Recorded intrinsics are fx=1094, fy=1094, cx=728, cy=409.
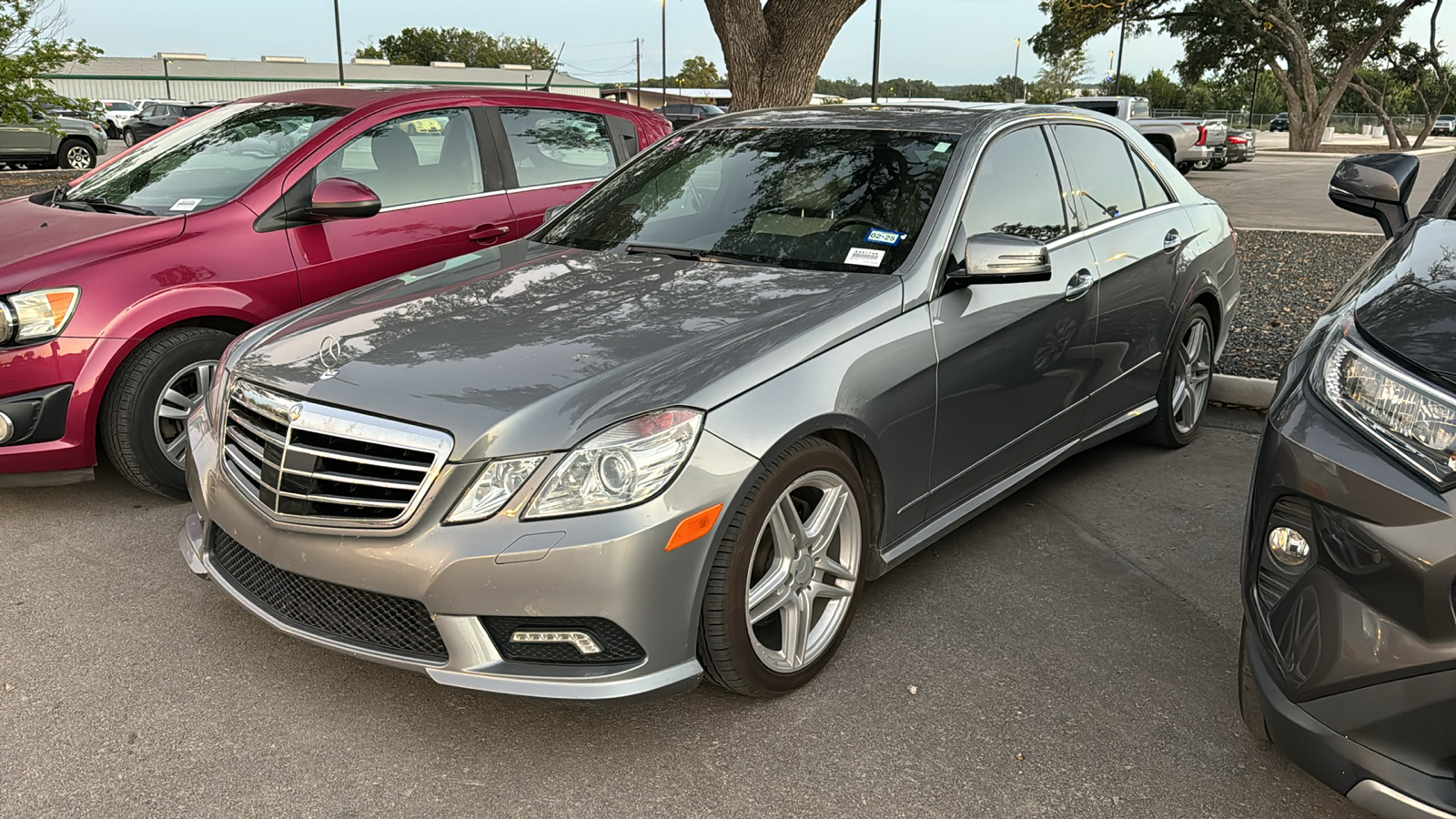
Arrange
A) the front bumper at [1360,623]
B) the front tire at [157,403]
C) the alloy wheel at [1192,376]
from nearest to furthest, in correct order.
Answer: the front bumper at [1360,623] < the front tire at [157,403] < the alloy wheel at [1192,376]

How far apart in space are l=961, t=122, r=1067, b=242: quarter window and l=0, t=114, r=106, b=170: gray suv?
2197cm

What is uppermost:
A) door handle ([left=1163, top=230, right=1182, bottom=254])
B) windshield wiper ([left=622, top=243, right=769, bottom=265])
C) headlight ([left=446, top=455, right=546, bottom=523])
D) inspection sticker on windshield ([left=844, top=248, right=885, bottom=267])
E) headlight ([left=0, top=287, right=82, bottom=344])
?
inspection sticker on windshield ([left=844, top=248, right=885, bottom=267])

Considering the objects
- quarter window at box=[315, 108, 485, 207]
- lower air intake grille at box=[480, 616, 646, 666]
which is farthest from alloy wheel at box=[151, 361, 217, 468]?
lower air intake grille at box=[480, 616, 646, 666]

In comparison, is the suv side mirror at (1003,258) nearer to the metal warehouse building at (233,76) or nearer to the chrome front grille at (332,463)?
the chrome front grille at (332,463)

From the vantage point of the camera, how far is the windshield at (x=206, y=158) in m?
4.73

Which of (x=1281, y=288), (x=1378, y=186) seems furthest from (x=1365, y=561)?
(x=1281, y=288)

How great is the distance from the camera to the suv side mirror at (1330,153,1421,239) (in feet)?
12.6

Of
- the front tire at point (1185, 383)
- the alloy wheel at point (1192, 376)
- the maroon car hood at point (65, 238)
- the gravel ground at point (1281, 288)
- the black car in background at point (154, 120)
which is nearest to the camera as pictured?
the maroon car hood at point (65, 238)

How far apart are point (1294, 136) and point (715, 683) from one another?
1755 inches

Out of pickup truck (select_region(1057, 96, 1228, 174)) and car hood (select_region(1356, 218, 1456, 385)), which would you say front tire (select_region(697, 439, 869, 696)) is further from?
pickup truck (select_region(1057, 96, 1228, 174))

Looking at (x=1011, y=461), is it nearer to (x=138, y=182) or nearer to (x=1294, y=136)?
(x=138, y=182)

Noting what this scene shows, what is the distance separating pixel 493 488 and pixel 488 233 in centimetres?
316

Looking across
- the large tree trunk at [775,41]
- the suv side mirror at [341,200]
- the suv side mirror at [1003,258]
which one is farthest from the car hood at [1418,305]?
the large tree trunk at [775,41]

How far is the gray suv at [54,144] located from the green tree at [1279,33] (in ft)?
96.2
